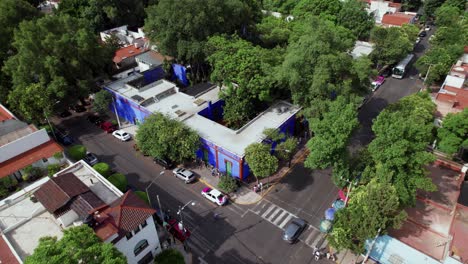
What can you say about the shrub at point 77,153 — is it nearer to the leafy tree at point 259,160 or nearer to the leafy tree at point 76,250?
the leafy tree at point 259,160

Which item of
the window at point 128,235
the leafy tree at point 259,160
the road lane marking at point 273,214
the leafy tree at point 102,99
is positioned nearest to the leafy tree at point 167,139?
the leafy tree at point 259,160

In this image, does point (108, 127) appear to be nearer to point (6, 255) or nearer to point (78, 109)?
point (78, 109)

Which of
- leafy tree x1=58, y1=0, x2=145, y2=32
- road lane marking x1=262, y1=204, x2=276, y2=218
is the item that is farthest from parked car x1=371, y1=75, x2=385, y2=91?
leafy tree x1=58, y1=0, x2=145, y2=32

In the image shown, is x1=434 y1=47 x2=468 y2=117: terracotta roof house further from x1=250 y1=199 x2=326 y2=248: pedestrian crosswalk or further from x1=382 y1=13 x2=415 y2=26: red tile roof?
x1=250 y1=199 x2=326 y2=248: pedestrian crosswalk

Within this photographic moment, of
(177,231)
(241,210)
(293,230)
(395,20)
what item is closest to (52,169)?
(177,231)

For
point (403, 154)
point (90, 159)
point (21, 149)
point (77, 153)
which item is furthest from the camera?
point (90, 159)

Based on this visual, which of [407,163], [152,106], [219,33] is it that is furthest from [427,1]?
[152,106]

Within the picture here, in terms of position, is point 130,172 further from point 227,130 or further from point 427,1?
point 427,1
